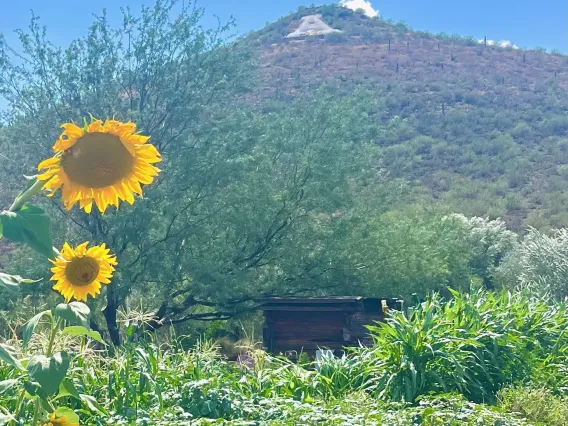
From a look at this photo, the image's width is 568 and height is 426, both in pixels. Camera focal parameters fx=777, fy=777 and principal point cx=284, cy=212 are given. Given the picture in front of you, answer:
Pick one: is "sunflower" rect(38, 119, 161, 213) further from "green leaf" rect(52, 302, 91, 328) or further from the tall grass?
the tall grass

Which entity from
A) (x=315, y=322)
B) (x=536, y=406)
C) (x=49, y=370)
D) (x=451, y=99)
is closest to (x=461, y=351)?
(x=536, y=406)

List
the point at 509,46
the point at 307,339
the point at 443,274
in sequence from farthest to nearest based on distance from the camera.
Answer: the point at 509,46, the point at 443,274, the point at 307,339

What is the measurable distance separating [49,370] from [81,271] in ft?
2.12

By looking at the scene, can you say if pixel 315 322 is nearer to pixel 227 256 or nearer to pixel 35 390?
pixel 227 256

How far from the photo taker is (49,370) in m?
2.10

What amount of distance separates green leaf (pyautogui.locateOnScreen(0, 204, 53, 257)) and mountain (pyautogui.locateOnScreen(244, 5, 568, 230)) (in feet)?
47.3

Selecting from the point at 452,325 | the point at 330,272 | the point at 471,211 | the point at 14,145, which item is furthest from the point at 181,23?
the point at 471,211

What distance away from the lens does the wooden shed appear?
1291 centimetres

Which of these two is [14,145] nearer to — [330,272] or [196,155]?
[196,155]

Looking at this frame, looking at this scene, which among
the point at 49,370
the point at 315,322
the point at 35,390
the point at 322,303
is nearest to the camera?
the point at 49,370

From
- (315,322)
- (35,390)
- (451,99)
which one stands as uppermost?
(451,99)

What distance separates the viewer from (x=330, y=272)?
15422mm

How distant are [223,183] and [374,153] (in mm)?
3396

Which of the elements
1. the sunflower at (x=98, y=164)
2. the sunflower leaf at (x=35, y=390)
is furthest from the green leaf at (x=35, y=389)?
the sunflower at (x=98, y=164)
